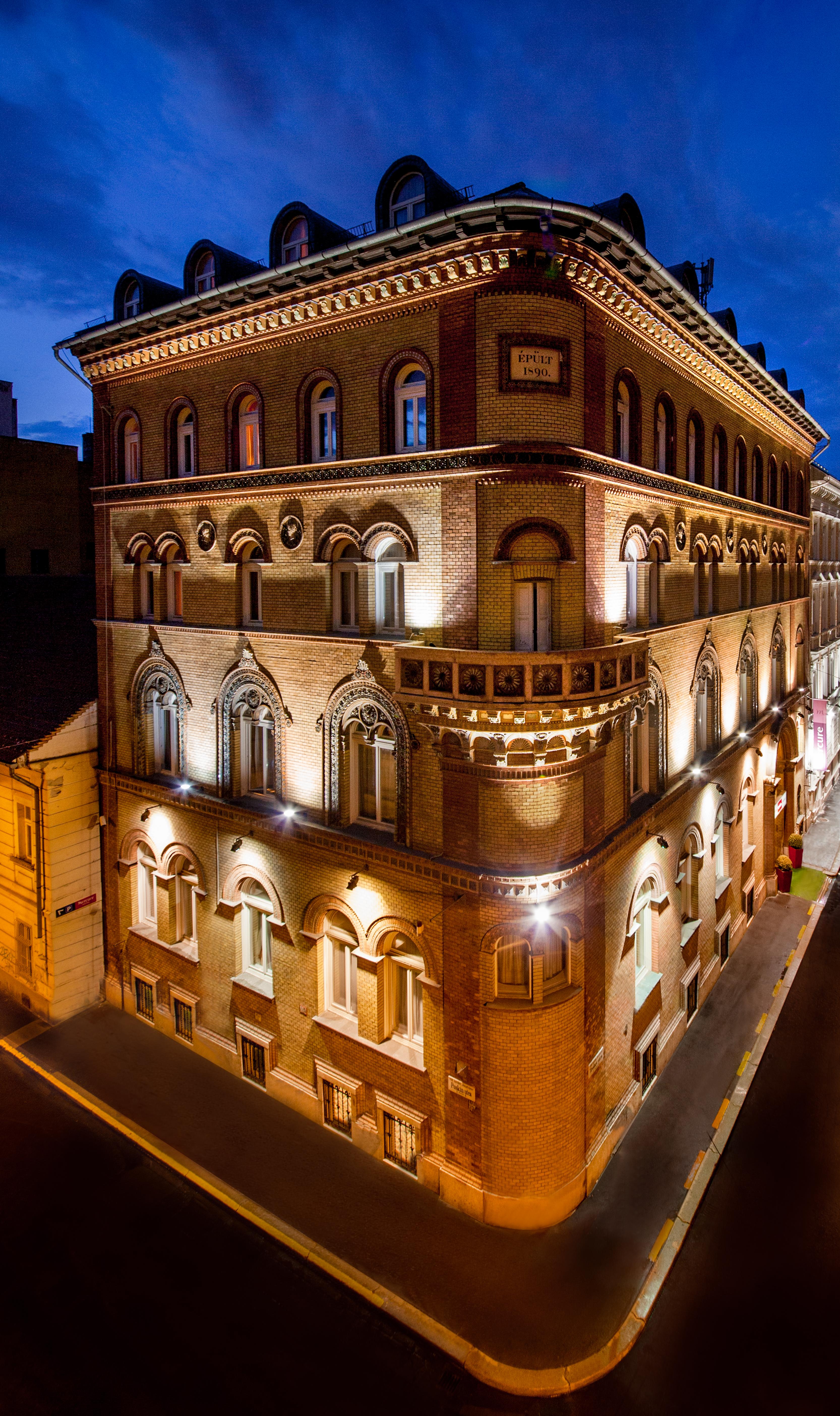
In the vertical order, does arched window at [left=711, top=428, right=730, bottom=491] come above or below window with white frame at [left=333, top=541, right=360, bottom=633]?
above

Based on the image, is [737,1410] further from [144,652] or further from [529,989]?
[144,652]

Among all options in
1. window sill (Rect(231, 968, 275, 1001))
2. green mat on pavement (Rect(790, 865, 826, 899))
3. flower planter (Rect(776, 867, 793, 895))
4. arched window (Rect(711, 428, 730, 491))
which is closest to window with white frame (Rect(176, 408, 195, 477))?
window sill (Rect(231, 968, 275, 1001))

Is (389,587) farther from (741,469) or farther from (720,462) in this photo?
(741,469)

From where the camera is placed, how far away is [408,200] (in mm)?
14516

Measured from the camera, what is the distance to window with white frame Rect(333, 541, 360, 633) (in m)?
16.0

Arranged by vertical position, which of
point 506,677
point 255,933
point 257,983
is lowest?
point 257,983

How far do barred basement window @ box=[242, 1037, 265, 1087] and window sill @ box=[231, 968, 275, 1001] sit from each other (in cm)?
130

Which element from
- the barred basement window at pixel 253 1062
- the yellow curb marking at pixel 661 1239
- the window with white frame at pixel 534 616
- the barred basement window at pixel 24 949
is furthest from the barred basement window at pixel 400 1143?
the barred basement window at pixel 24 949

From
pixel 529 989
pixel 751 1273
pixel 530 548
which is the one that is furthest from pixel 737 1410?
pixel 530 548

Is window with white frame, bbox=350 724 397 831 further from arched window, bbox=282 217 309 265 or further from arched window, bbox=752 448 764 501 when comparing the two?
arched window, bbox=752 448 764 501

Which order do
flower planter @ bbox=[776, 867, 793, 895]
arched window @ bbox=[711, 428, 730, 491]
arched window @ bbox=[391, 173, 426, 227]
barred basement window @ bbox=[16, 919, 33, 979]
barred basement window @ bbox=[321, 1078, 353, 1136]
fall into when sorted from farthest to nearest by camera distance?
1. flower planter @ bbox=[776, 867, 793, 895]
2. arched window @ bbox=[711, 428, 730, 491]
3. barred basement window @ bbox=[16, 919, 33, 979]
4. barred basement window @ bbox=[321, 1078, 353, 1136]
5. arched window @ bbox=[391, 173, 426, 227]

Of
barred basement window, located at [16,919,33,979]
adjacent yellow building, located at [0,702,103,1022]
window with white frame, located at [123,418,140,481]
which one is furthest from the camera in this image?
barred basement window, located at [16,919,33,979]

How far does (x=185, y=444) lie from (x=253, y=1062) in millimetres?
15161

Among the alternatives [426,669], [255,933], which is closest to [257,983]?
[255,933]
